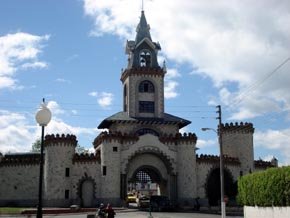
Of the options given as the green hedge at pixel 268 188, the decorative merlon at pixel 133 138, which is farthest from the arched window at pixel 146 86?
the green hedge at pixel 268 188

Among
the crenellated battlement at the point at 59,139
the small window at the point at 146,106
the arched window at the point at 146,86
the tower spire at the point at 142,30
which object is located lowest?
the crenellated battlement at the point at 59,139

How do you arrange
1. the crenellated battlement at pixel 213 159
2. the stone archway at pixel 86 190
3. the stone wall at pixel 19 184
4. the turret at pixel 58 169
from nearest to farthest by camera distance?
the turret at pixel 58 169 → the stone archway at pixel 86 190 → the stone wall at pixel 19 184 → the crenellated battlement at pixel 213 159

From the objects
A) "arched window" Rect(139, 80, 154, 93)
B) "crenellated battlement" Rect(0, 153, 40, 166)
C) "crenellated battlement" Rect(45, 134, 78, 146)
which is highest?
Result: "arched window" Rect(139, 80, 154, 93)

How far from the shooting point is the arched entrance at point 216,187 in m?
65.6

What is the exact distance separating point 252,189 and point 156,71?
3809 centimetres

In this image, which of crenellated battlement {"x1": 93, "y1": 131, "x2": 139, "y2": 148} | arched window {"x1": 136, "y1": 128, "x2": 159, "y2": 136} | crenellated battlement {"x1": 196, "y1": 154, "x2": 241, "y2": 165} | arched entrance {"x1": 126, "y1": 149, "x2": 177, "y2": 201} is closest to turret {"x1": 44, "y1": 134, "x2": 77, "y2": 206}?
crenellated battlement {"x1": 93, "y1": 131, "x2": 139, "y2": 148}

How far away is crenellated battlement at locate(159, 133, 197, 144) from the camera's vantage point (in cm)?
6412

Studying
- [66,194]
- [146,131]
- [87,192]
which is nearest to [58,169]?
[66,194]

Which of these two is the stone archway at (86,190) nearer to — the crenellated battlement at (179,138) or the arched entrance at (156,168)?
the arched entrance at (156,168)

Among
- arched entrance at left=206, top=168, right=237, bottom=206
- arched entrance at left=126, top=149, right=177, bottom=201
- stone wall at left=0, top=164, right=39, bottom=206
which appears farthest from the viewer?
arched entrance at left=206, top=168, right=237, bottom=206

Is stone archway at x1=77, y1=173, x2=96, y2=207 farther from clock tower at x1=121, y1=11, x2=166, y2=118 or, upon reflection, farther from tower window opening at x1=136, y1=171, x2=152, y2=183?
clock tower at x1=121, y1=11, x2=166, y2=118

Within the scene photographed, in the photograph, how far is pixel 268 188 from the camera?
3144 cm

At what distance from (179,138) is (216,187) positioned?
8.84 metres

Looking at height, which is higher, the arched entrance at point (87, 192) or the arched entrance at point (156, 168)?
the arched entrance at point (156, 168)
